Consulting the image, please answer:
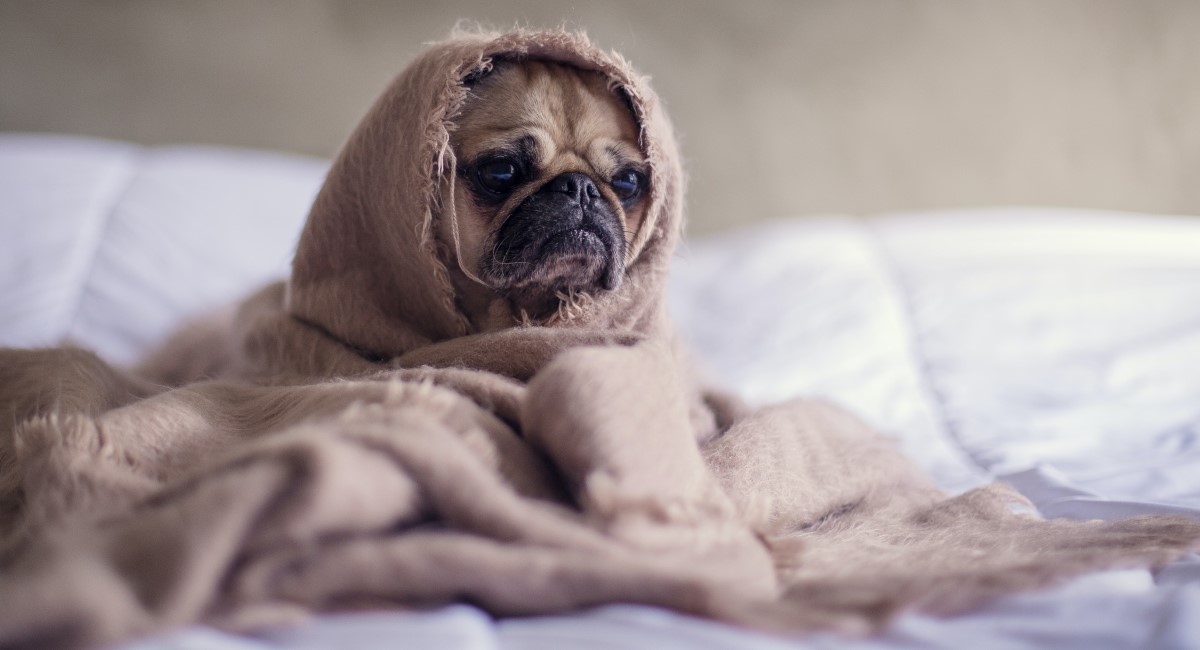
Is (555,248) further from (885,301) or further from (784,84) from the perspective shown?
(784,84)

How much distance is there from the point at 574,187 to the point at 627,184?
0.13 metres

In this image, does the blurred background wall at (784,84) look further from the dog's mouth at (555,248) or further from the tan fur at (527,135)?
the dog's mouth at (555,248)

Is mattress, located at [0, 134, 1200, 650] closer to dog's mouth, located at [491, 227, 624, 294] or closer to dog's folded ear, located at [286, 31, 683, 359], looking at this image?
dog's folded ear, located at [286, 31, 683, 359]

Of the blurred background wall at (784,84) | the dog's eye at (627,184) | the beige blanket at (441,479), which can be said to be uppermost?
the blurred background wall at (784,84)

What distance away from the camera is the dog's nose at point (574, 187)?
1.29 m

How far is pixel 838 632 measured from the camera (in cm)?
73

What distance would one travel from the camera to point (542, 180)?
1314 millimetres

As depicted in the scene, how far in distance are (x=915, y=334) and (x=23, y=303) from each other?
1.99 meters

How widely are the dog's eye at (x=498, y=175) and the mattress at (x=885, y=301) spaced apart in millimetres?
668

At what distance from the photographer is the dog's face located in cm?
127

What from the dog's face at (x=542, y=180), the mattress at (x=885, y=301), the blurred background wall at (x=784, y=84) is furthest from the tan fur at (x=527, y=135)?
the blurred background wall at (x=784, y=84)

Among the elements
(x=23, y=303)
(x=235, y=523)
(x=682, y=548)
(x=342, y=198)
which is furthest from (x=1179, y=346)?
(x=23, y=303)

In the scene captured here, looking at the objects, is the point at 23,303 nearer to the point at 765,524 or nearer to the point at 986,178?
the point at 765,524

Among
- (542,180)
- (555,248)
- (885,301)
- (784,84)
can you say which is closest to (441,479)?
(555,248)
